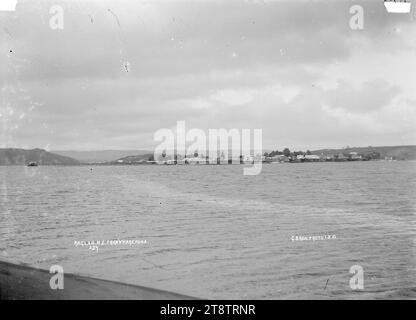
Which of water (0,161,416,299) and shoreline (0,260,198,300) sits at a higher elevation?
shoreline (0,260,198,300)

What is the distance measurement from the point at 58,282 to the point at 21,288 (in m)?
0.79

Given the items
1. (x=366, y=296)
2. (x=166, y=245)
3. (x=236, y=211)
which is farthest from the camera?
(x=236, y=211)

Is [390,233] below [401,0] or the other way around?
below

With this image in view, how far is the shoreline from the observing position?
7.77 metres

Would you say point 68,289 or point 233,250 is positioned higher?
point 68,289

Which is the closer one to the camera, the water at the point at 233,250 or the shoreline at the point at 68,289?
the shoreline at the point at 68,289

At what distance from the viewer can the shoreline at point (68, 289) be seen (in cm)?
777

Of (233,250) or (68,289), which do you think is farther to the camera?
(233,250)

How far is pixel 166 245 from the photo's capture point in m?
15.4

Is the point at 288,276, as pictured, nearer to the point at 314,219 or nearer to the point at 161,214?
the point at 314,219

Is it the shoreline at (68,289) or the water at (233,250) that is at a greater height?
the shoreline at (68,289)

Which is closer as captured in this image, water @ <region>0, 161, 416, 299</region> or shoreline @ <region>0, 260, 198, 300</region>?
shoreline @ <region>0, 260, 198, 300</region>

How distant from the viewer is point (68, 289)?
834cm
